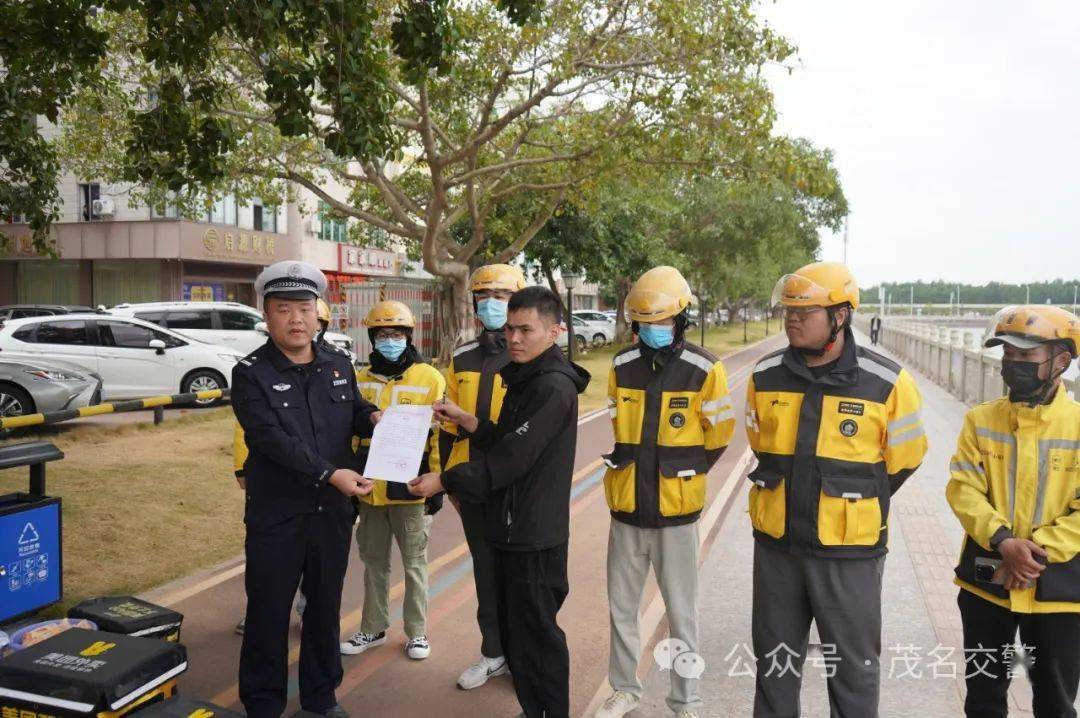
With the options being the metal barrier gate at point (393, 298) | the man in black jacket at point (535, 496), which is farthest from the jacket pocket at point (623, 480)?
the metal barrier gate at point (393, 298)

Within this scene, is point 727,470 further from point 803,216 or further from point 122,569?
point 803,216

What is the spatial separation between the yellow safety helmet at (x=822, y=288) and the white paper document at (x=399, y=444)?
166cm

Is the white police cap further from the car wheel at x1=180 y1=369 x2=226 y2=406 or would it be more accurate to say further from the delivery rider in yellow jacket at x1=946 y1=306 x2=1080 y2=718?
the car wheel at x1=180 y1=369 x2=226 y2=406

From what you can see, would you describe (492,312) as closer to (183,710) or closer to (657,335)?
(657,335)

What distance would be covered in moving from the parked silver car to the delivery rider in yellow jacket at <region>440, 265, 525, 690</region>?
9293 mm

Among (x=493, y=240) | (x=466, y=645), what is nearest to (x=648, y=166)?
(x=493, y=240)

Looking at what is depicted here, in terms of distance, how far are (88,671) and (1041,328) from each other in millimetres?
3895

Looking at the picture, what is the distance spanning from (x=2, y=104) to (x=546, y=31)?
7.66 metres

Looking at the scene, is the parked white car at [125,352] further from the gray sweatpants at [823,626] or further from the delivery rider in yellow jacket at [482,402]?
the gray sweatpants at [823,626]

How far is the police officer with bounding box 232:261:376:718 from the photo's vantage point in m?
3.51

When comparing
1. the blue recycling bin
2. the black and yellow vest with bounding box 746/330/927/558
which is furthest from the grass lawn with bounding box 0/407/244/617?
the black and yellow vest with bounding box 746/330/927/558

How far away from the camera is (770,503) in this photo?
11.2 ft

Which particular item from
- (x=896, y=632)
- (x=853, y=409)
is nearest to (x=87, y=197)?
(x=896, y=632)

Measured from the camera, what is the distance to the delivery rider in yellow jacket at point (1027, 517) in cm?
307
